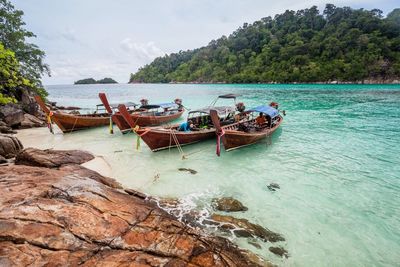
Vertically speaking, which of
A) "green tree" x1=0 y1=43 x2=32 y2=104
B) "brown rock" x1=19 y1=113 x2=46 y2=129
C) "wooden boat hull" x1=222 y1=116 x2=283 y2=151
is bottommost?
"wooden boat hull" x1=222 y1=116 x2=283 y2=151

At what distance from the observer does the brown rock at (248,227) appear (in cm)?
571

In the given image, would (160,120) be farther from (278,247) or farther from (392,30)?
(392,30)

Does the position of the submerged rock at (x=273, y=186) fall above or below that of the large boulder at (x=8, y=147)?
below

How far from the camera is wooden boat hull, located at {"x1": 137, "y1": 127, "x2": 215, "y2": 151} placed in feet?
38.7

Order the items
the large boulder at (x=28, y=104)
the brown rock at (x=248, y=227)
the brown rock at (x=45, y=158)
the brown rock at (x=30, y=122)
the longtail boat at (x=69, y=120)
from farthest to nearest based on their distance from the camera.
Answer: the large boulder at (x=28, y=104) < the brown rock at (x=30, y=122) < the longtail boat at (x=69, y=120) < the brown rock at (x=45, y=158) < the brown rock at (x=248, y=227)

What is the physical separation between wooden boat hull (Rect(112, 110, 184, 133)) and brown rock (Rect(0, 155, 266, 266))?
36.1 ft

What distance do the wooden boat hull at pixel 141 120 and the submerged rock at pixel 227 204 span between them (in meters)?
11.3

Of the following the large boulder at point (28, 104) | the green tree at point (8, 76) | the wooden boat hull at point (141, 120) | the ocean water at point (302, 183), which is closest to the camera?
the ocean water at point (302, 183)

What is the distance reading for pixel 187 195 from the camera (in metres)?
7.79

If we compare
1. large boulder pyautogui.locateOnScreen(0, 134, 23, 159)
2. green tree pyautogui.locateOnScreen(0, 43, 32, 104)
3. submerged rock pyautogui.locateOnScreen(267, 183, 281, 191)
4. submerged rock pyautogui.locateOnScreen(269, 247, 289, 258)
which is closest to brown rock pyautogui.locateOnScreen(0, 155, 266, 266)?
submerged rock pyautogui.locateOnScreen(269, 247, 289, 258)

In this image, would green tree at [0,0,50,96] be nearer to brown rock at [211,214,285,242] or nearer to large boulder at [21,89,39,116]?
large boulder at [21,89,39,116]

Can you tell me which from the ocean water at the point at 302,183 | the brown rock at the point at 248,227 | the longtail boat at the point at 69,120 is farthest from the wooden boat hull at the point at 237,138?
the longtail boat at the point at 69,120

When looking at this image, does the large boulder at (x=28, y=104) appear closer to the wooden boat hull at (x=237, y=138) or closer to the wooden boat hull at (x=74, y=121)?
the wooden boat hull at (x=74, y=121)

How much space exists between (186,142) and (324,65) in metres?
82.6
